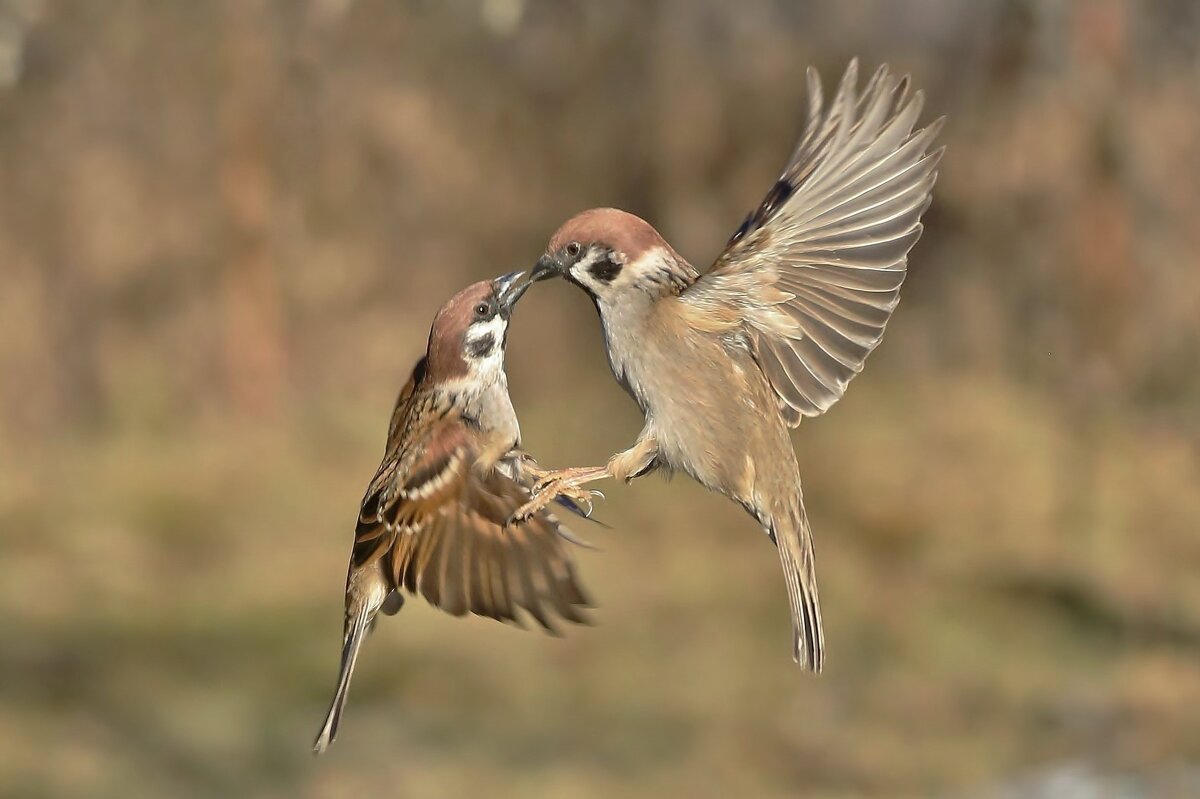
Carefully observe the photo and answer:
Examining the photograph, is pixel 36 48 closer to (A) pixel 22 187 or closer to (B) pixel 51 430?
(A) pixel 22 187

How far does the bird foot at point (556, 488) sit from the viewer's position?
2059 millimetres

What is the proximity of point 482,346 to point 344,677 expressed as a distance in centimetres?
47

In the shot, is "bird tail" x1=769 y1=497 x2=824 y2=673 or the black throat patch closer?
the black throat patch

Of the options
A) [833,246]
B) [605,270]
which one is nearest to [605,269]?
[605,270]

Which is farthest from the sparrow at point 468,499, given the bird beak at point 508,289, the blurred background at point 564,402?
the blurred background at point 564,402

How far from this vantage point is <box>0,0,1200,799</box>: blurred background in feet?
30.8

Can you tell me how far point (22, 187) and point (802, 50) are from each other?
14.1 ft

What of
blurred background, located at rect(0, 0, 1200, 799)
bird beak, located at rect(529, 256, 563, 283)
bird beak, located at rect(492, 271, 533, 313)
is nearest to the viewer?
bird beak, located at rect(529, 256, 563, 283)

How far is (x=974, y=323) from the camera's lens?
10508 millimetres

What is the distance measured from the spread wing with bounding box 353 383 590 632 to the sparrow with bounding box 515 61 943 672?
7cm

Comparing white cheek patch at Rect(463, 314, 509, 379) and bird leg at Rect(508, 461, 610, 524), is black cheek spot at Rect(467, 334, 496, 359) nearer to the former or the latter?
white cheek patch at Rect(463, 314, 509, 379)

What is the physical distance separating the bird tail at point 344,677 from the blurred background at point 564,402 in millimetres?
6758

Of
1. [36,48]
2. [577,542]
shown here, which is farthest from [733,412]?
[36,48]

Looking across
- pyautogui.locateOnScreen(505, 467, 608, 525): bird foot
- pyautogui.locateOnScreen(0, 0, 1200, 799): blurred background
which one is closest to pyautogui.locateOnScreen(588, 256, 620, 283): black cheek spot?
pyautogui.locateOnScreen(505, 467, 608, 525): bird foot
